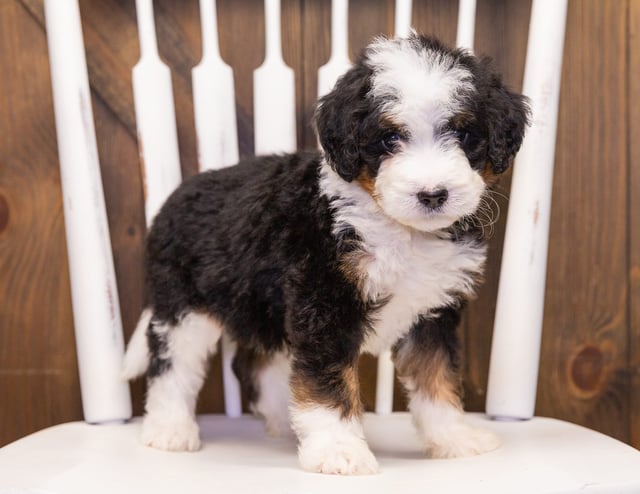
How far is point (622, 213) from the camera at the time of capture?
6.89 feet

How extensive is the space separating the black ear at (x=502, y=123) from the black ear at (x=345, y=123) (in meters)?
0.23

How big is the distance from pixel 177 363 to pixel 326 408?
452 mm

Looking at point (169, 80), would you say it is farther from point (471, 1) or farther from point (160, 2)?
point (471, 1)

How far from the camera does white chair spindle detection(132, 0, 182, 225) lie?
1865mm

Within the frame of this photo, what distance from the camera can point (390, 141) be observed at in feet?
4.67

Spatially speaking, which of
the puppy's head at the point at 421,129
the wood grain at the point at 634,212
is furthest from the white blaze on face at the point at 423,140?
the wood grain at the point at 634,212

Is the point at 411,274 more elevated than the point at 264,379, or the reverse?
the point at 411,274

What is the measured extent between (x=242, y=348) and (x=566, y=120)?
102 cm

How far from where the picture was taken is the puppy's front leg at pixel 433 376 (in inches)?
63.7

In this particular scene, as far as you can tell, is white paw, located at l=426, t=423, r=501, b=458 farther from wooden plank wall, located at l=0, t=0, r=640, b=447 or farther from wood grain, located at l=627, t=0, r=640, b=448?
wood grain, located at l=627, t=0, r=640, b=448

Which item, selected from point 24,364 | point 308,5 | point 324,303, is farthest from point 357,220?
point 24,364

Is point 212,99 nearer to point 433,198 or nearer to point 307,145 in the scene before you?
point 307,145

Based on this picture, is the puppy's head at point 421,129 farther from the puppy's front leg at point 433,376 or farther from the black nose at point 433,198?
the puppy's front leg at point 433,376

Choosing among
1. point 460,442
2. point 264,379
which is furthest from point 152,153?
point 460,442
